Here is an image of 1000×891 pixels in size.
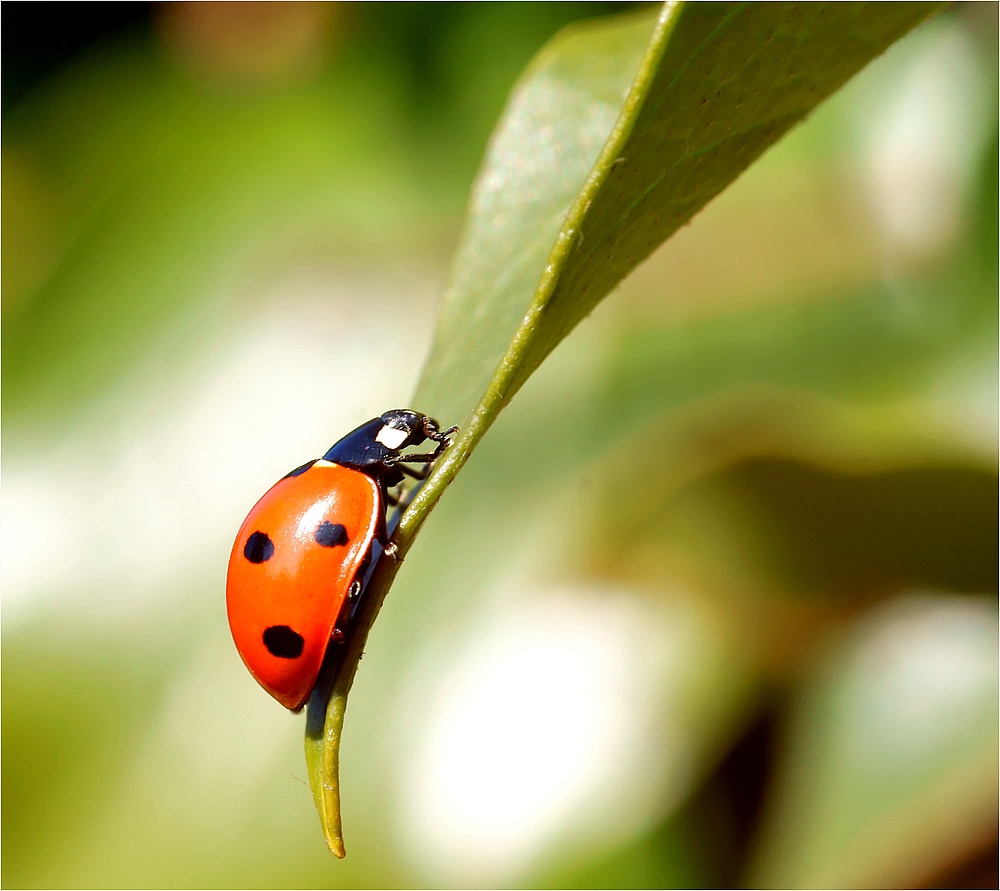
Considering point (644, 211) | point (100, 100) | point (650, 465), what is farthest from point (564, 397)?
point (100, 100)

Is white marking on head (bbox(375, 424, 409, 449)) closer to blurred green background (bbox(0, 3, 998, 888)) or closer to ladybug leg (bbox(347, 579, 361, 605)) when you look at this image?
ladybug leg (bbox(347, 579, 361, 605))

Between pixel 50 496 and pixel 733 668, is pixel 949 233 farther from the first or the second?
pixel 50 496

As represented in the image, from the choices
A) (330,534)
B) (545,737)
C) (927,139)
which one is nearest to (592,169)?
(330,534)

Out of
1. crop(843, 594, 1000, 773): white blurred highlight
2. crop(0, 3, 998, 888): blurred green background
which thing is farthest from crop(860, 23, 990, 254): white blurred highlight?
crop(843, 594, 1000, 773): white blurred highlight

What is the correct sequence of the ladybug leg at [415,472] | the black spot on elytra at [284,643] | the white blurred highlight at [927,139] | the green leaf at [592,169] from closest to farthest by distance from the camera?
1. the green leaf at [592,169]
2. the black spot on elytra at [284,643]
3. the ladybug leg at [415,472]
4. the white blurred highlight at [927,139]

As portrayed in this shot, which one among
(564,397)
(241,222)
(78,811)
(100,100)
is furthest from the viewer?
(100,100)

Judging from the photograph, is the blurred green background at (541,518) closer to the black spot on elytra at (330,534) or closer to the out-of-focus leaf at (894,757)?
the out-of-focus leaf at (894,757)

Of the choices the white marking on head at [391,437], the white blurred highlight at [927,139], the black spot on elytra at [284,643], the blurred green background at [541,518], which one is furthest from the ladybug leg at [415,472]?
the white blurred highlight at [927,139]
